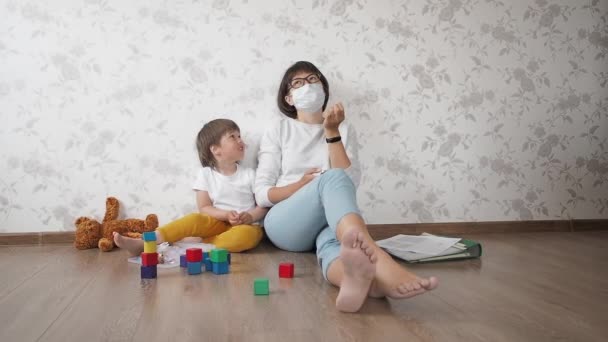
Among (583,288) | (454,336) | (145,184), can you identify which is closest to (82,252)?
(145,184)

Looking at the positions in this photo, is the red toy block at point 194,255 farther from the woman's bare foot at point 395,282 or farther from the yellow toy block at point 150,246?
the woman's bare foot at point 395,282

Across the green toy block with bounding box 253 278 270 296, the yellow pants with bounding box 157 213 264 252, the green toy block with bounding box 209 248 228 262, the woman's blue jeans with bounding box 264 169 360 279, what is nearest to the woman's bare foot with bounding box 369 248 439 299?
Result: the woman's blue jeans with bounding box 264 169 360 279

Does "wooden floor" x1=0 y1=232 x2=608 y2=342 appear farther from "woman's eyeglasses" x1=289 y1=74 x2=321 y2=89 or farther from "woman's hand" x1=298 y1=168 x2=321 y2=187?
"woman's eyeglasses" x1=289 y1=74 x2=321 y2=89

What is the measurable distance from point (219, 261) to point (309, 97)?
92 centimetres

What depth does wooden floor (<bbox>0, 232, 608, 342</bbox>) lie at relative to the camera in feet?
3.98

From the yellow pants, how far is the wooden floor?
0.57 feet

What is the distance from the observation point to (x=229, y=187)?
101 inches

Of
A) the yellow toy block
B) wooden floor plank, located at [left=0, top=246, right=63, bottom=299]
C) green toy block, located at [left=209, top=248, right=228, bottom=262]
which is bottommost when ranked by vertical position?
wooden floor plank, located at [left=0, top=246, right=63, bottom=299]

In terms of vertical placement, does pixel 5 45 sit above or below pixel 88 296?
above

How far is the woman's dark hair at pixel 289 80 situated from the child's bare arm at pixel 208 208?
55 cm

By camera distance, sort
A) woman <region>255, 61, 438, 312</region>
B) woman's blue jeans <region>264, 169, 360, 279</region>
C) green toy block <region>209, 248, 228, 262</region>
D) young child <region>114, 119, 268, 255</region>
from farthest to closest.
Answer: young child <region>114, 119, 268, 255</region>
green toy block <region>209, 248, 228, 262</region>
woman's blue jeans <region>264, 169, 360, 279</region>
woman <region>255, 61, 438, 312</region>

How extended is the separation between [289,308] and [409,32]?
186 centimetres

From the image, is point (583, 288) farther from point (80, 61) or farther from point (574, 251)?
point (80, 61)

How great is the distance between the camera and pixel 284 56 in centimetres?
272
